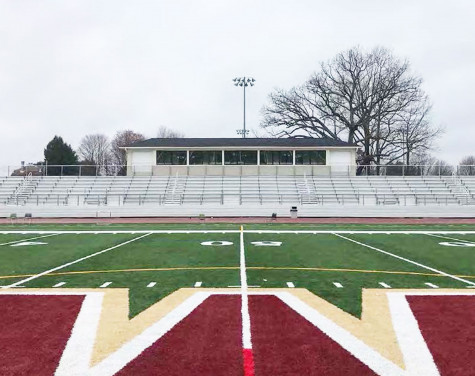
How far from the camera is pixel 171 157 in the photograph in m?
42.2

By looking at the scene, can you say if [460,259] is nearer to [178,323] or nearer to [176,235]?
[178,323]

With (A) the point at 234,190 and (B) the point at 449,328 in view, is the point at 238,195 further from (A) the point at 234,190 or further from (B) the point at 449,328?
(B) the point at 449,328

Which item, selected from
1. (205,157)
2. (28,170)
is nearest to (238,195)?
(205,157)

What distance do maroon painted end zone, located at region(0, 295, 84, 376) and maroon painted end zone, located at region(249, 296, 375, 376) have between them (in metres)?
2.26

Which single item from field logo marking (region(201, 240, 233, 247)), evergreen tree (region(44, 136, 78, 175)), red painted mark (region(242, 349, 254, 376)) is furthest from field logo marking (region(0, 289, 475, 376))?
evergreen tree (region(44, 136, 78, 175))

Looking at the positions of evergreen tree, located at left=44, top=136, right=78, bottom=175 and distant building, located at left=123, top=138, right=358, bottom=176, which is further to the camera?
evergreen tree, located at left=44, top=136, right=78, bottom=175

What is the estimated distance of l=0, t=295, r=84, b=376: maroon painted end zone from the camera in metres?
4.41

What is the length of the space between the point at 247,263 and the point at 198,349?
248 inches

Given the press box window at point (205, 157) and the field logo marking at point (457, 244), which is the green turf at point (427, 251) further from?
the press box window at point (205, 157)

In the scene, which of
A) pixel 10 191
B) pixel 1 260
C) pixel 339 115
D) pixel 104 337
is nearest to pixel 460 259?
pixel 104 337

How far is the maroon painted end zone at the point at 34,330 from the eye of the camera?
441 centimetres

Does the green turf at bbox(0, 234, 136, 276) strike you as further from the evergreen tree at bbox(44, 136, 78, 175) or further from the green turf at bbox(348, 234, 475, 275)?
the evergreen tree at bbox(44, 136, 78, 175)

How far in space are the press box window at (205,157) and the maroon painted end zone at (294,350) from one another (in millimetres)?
35854

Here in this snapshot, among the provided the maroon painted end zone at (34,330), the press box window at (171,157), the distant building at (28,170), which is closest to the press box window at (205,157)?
the press box window at (171,157)
